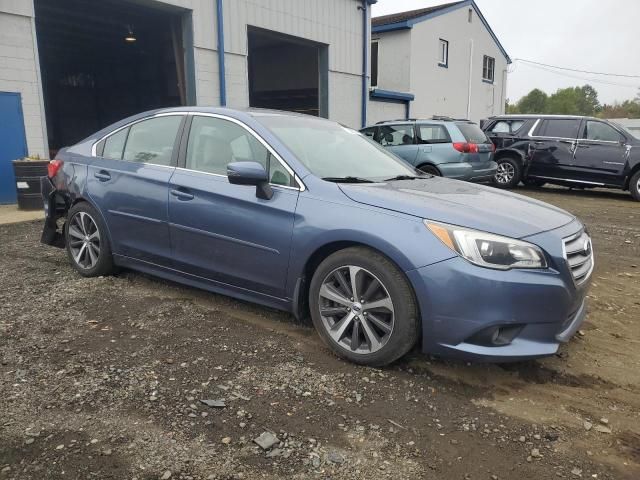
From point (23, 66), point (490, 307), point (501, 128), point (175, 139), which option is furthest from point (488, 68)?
point (490, 307)

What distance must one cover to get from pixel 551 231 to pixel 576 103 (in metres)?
95.9

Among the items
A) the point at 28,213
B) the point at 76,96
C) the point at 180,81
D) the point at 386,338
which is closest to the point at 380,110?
the point at 180,81

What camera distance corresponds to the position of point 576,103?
285ft

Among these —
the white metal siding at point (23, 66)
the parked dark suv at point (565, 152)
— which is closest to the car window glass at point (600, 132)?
the parked dark suv at point (565, 152)

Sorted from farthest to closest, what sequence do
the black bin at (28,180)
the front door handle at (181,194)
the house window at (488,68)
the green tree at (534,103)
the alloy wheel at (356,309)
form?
1. the green tree at (534,103)
2. the house window at (488,68)
3. the black bin at (28,180)
4. the front door handle at (181,194)
5. the alloy wheel at (356,309)

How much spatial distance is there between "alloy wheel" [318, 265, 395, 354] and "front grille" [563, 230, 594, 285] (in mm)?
1088

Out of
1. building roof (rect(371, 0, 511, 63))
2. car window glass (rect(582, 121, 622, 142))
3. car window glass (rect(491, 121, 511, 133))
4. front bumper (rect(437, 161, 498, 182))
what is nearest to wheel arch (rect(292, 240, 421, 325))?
front bumper (rect(437, 161, 498, 182))

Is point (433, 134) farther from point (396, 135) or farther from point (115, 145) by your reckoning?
point (115, 145)

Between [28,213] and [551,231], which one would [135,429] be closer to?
[551,231]

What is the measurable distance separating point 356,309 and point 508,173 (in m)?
11.2

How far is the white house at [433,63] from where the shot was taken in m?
20.4

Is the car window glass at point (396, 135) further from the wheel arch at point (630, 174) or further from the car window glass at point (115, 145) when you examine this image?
the car window glass at point (115, 145)

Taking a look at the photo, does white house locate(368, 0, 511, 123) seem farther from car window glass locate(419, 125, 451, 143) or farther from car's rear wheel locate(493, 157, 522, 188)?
car window glass locate(419, 125, 451, 143)

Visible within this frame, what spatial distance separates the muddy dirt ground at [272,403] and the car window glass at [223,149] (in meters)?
1.12
